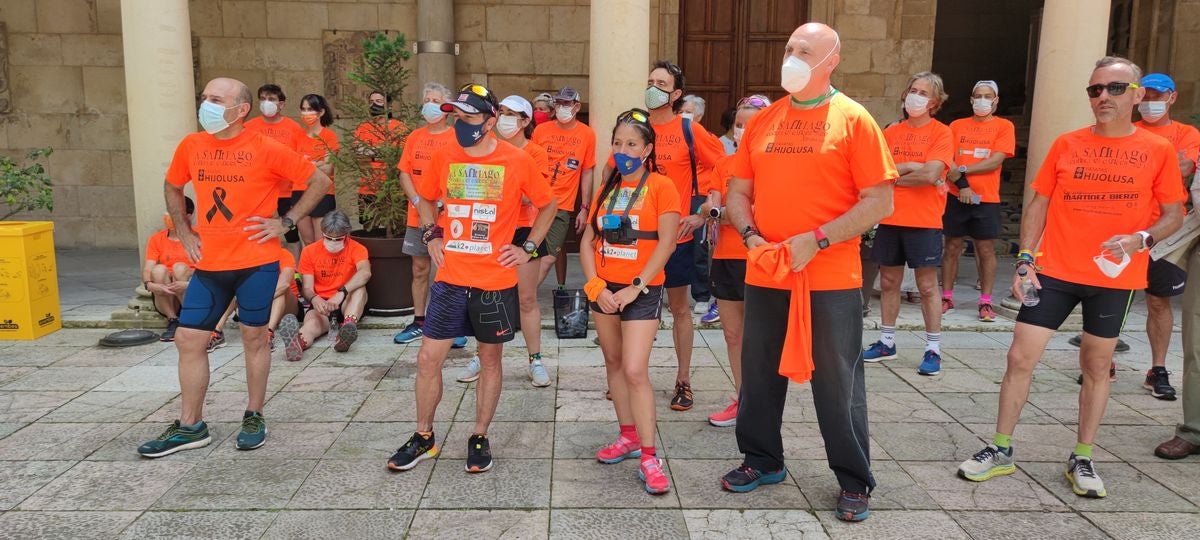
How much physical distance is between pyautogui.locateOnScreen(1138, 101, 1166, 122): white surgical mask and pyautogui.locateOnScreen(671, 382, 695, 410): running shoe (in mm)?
3258

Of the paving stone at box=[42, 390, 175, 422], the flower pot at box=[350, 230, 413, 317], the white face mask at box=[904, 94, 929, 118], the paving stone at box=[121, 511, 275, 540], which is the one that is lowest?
the paving stone at box=[42, 390, 175, 422]

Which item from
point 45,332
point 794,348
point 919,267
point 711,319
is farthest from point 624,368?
point 45,332

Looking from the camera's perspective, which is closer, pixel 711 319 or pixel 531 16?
pixel 711 319

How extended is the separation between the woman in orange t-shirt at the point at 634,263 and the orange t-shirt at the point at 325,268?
3444 mm

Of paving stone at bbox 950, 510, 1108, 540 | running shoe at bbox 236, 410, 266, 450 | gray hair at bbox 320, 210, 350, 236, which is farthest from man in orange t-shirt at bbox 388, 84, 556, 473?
gray hair at bbox 320, 210, 350, 236

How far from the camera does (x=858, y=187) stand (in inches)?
125

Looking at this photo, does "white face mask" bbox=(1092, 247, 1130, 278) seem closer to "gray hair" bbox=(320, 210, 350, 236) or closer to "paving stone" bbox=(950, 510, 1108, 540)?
"paving stone" bbox=(950, 510, 1108, 540)

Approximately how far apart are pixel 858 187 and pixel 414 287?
14.2 ft

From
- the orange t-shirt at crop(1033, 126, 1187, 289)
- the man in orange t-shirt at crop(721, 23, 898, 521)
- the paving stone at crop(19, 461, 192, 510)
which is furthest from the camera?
the orange t-shirt at crop(1033, 126, 1187, 289)

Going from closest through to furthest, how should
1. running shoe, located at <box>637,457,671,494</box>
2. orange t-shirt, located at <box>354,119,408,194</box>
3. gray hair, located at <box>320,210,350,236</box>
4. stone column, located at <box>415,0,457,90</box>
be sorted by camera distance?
running shoe, located at <box>637,457,671,494</box> < gray hair, located at <box>320,210,350,236</box> < orange t-shirt, located at <box>354,119,408,194</box> < stone column, located at <box>415,0,457,90</box>

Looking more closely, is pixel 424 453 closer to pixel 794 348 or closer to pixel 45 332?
pixel 794 348

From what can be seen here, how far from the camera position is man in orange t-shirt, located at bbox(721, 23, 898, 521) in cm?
312

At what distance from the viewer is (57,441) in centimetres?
419

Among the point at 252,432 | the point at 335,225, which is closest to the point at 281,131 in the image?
the point at 335,225
